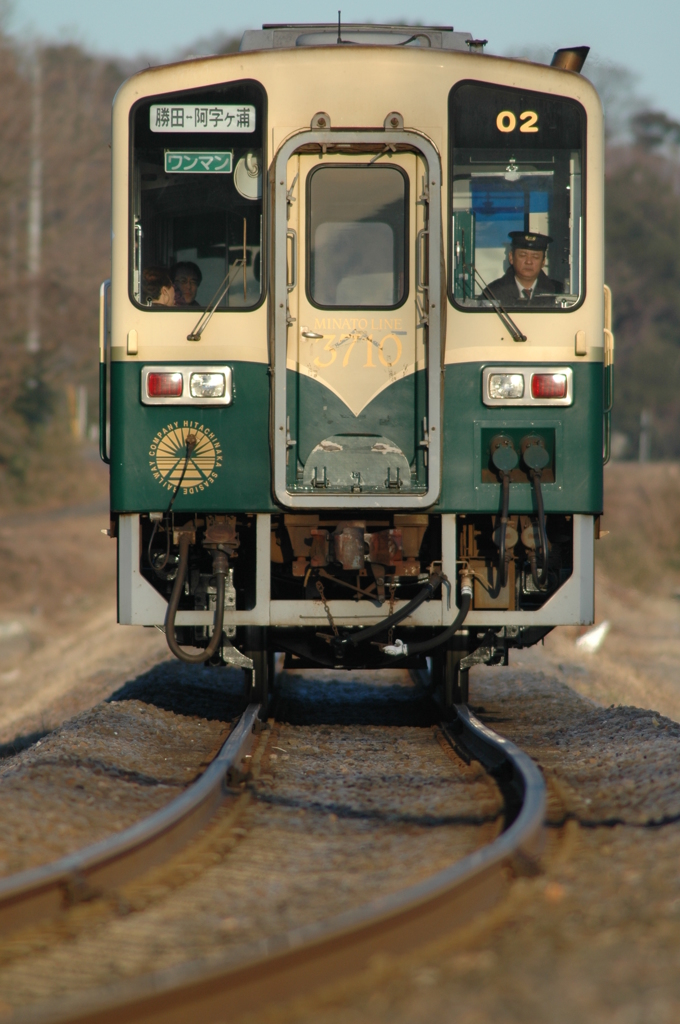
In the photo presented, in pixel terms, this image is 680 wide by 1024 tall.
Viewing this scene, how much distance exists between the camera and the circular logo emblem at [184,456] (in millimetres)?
6898

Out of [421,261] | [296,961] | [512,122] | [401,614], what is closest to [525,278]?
[421,261]

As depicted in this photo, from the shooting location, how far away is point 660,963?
121 inches

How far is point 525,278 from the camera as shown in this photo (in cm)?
698

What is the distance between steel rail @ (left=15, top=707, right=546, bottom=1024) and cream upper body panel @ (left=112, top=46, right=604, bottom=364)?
12.3ft

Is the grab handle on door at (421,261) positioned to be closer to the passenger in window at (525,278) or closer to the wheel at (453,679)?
the passenger in window at (525,278)

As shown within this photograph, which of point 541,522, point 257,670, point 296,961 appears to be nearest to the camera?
point 296,961

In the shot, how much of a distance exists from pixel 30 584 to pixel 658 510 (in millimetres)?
16308

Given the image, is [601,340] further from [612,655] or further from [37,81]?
[37,81]

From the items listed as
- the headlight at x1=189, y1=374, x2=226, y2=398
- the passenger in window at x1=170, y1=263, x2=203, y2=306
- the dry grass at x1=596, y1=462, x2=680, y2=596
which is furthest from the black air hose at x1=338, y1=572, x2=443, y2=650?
the dry grass at x1=596, y1=462, x2=680, y2=596

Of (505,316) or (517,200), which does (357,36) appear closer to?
(517,200)

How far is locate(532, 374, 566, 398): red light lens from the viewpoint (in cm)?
689

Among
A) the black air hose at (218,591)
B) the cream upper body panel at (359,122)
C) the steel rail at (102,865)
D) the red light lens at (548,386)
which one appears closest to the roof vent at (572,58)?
the cream upper body panel at (359,122)

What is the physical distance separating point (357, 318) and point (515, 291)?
0.95 metres

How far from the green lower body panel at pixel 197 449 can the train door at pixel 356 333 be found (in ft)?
0.55
